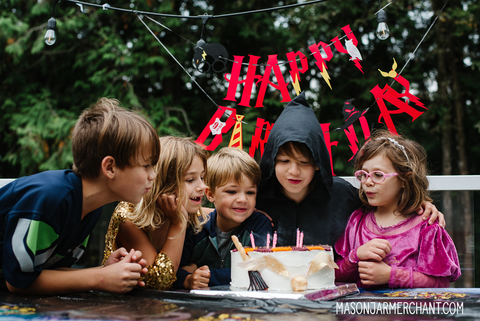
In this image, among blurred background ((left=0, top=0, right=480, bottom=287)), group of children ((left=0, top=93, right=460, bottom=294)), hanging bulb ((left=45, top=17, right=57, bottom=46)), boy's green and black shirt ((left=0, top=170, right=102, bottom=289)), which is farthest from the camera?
blurred background ((left=0, top=0, right=480, bottom=287))

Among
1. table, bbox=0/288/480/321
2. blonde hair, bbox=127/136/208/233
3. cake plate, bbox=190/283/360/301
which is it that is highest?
blonde hair, bbox=127/136/208/233

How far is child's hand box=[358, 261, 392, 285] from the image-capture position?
1899 millimetres

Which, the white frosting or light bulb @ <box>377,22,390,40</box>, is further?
light bulb @ <box>377,22,390,40</box>

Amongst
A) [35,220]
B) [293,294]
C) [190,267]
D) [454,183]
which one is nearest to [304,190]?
[190,267]

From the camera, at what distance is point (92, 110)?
1786 mm

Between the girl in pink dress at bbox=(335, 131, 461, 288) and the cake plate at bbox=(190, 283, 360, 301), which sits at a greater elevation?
the girl in pink dress at bbox=(335, 131, 461, 288)

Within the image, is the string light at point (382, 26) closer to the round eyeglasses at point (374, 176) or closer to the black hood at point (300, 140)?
the black hood at point (300, 140)

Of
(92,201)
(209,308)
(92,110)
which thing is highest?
(92,110)

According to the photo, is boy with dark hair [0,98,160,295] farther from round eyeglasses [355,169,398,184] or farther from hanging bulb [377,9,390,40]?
hanging bulb [377,9,390,40]

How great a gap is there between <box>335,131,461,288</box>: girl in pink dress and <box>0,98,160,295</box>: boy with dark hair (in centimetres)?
107

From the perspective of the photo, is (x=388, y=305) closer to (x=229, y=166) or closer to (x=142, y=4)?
(x=229, y=166)

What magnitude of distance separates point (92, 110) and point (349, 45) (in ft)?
5.99

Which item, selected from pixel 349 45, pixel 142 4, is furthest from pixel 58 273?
pixel 142 4

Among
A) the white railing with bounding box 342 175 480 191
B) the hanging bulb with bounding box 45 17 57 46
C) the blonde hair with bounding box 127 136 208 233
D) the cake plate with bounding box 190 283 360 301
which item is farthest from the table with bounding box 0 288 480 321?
the hanging bulb with bounding box 45 17 57 46
